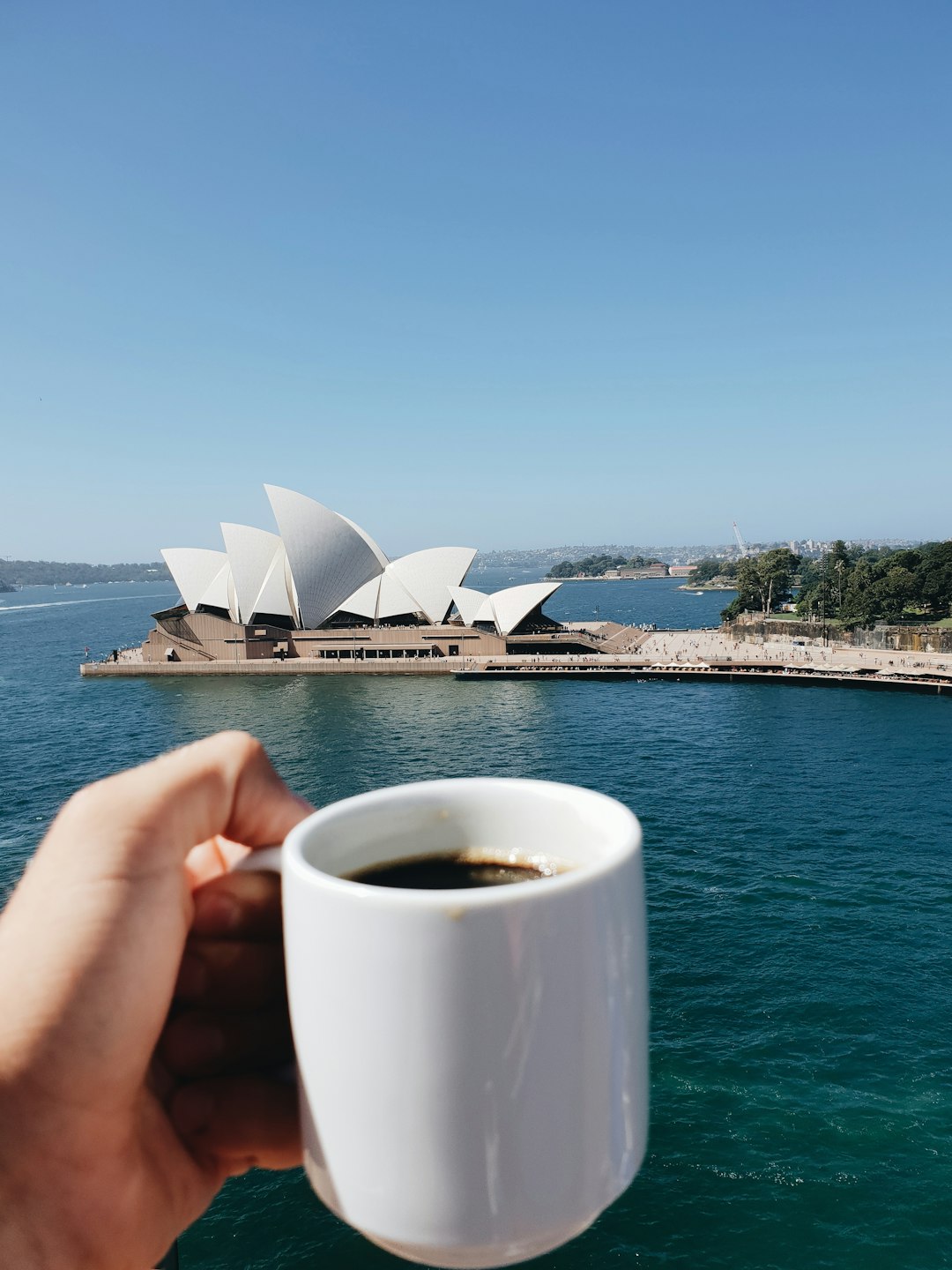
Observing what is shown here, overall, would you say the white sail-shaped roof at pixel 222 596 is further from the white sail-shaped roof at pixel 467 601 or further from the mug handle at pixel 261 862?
the mug handle at pixel 261 862

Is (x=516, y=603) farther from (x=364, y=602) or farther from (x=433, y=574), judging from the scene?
(x=364, y=602)

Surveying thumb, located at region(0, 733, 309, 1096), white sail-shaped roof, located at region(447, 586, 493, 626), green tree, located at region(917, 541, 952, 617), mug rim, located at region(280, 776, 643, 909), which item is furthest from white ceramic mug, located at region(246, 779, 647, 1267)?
green tree, located at region(917, 541, 952, 617)

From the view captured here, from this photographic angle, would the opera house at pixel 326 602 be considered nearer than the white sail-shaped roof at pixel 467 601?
Yes

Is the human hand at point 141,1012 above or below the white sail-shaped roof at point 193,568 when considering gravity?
below

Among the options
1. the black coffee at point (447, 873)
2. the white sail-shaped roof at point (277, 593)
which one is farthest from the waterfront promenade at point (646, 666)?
the black coffee at point (447, 873)

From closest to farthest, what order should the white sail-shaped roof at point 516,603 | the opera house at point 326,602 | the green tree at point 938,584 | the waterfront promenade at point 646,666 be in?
the waterfront promenade at point 646,666 → the opera house at point 326,602 → the white sail-shaped roof at point 516,603 → the green tree at point 938,584

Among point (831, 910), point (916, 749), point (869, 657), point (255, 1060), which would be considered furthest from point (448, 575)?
point (255, 1060)

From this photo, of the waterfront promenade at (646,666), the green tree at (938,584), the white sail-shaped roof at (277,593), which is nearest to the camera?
the waterfront promenade at (646,666)

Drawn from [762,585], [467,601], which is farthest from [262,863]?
[762,585]
